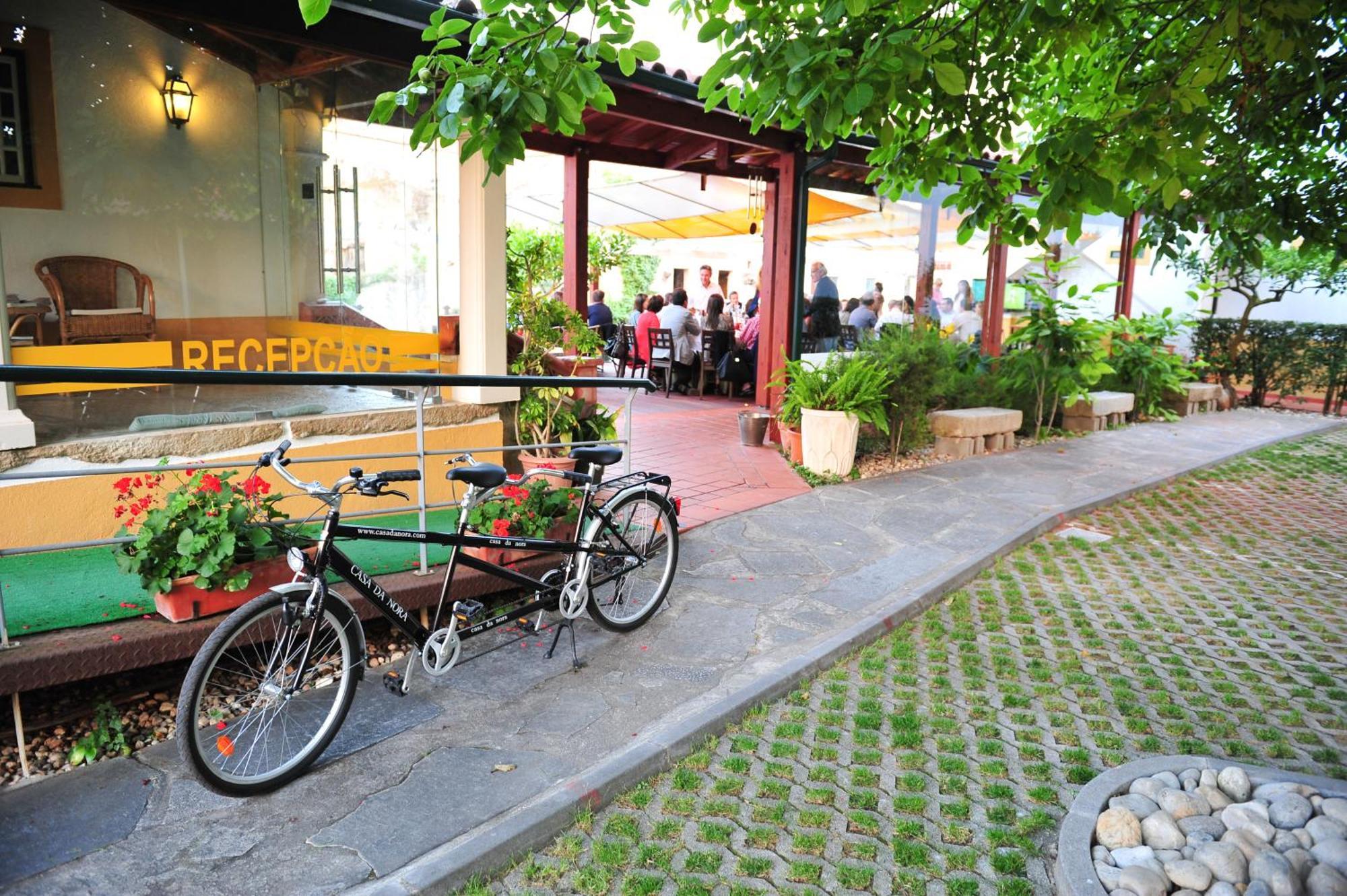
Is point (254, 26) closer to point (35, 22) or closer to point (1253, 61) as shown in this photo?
point (35, 22)

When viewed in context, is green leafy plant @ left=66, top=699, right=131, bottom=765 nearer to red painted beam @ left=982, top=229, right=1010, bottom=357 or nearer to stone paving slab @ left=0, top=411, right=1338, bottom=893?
stone paving slab @ left=0, top=411, right=1338, bottom=893

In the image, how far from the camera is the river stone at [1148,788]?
117 inches

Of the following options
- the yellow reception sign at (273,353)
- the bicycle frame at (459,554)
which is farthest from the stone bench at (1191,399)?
the yellow reception sign at (273,353)

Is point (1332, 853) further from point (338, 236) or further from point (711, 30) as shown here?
point (338, 236)

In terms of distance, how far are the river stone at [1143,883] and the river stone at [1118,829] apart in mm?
181

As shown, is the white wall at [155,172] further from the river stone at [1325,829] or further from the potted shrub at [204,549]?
the river stone at [1325,829]

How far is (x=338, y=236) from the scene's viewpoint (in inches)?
233

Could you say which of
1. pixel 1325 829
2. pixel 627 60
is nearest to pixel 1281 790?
pixel 1325 829

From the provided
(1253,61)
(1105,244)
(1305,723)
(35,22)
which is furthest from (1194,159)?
(1105,244)

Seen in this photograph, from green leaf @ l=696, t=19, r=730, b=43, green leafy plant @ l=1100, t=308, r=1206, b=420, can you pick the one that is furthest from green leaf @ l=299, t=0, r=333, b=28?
green leafy plant @ l=1100, t=308, r=1206, b=420

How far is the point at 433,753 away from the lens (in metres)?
3.30

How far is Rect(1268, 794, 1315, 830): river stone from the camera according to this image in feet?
9.05

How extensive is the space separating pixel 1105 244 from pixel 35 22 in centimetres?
1645

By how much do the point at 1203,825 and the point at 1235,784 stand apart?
12.5 inches
